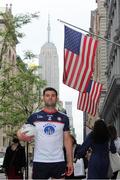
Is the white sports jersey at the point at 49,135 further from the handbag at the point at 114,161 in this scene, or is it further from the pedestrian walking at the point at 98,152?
the handbag at the point at 114,161

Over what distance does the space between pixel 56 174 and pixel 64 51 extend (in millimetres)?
14298

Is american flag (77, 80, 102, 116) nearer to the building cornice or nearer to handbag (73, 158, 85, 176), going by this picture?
the building cornice

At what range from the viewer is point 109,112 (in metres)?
58.0

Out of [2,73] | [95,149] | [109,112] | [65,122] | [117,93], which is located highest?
[65,122]

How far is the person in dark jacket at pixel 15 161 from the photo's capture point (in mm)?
13094

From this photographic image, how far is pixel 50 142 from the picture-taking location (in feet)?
26.9

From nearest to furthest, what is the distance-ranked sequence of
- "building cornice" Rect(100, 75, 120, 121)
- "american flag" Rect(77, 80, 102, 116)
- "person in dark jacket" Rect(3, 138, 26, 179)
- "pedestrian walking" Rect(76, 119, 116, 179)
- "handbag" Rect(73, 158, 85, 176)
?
1. "pedestrian walking" Rect(76, 119, 116, 179)
2. "person in dark jacket" Rect(3, 138, 26, 179)
3. "handbag" Rect(73, 158, 85, 176)
4. "american flag" Rect(77, 80, 102, 116)
5. "building cornice" Rect(100, 75, 120, 121)

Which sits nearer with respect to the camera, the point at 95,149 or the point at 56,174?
→ the point at 56,174

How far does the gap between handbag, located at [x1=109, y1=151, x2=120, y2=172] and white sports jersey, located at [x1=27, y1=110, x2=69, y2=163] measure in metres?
3.49

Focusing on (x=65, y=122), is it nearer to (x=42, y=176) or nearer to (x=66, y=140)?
(x=66, y=140)

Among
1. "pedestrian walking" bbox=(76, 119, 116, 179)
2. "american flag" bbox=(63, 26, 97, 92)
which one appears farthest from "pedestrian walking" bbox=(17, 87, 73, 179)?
"american flag" bbox=(63, 26, 97, 92)

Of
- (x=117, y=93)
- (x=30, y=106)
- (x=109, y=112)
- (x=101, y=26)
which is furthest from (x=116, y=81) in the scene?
(x=101, y=26)

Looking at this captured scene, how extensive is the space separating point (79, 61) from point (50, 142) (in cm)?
1368

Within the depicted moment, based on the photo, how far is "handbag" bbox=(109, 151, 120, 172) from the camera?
1170 cm
